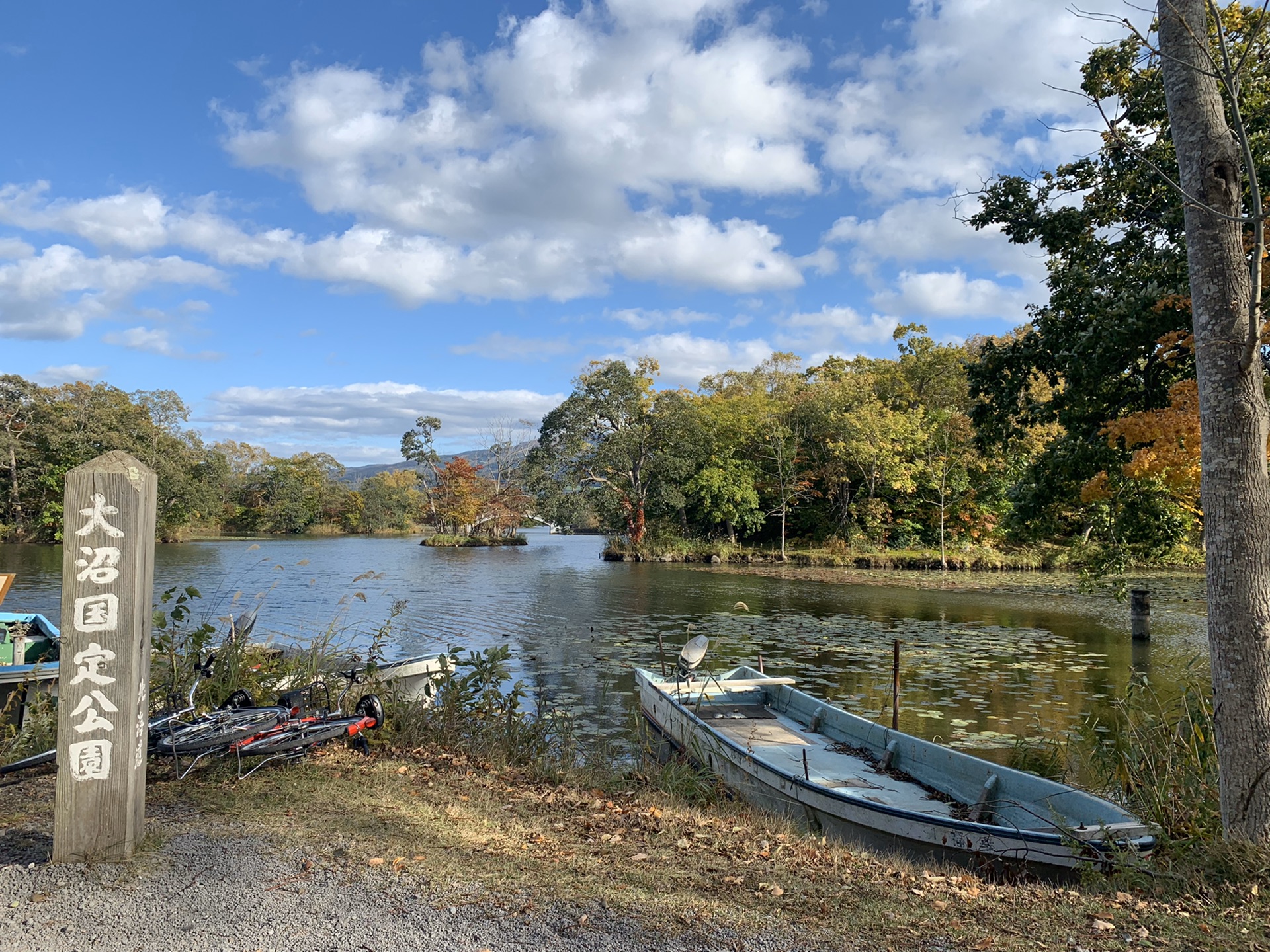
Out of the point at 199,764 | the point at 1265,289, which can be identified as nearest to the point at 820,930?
the point at 199,764

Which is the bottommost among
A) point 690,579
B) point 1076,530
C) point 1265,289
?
point 690,579

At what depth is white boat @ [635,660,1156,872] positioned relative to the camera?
4.71 m

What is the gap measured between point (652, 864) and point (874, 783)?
351 cm

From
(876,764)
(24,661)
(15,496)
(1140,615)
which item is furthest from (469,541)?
(876,764)

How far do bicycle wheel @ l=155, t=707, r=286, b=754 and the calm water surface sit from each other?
2851 millimetres

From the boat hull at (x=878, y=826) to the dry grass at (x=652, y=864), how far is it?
17.1 inches

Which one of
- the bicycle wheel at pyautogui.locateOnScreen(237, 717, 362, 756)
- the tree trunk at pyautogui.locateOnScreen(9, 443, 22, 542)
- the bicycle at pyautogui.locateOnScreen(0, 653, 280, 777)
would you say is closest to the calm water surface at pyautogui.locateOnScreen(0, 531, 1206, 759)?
the bicycle at pyautogui.locateOnScreen(0, 653, 280, 777)

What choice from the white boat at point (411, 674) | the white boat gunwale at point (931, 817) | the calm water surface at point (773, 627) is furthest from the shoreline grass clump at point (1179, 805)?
the white boat at point (411, 674)

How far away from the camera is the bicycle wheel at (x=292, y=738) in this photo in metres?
4.84

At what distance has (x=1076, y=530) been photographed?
3114cm

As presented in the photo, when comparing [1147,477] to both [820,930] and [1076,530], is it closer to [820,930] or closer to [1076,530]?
[820,930]

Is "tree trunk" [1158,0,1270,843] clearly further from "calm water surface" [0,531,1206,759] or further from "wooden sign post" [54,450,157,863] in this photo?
"wooden sign post" [54,450,157,863]

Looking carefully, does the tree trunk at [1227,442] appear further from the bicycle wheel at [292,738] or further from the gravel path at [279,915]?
the bicycle wheel at [292,738]

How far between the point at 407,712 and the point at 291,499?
65.3 metres
